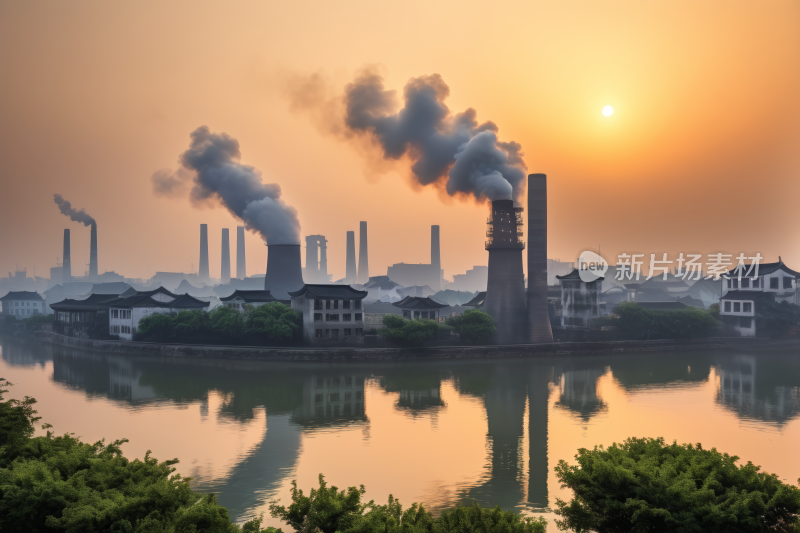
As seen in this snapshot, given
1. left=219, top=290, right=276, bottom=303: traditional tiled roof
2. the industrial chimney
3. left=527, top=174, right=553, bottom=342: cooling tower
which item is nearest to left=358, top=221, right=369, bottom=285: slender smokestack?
the industrial chimney

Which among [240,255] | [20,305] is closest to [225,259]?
[240,255]

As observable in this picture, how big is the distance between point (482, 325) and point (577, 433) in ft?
54.7

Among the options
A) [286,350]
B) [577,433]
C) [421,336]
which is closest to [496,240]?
[421,336]

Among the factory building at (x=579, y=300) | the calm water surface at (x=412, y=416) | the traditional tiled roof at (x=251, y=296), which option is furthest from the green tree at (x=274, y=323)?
the factory building at (x=579, y=300)

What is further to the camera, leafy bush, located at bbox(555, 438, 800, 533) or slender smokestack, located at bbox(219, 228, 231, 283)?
slender smokestack, located at bbox(219, 228, 231, 283)

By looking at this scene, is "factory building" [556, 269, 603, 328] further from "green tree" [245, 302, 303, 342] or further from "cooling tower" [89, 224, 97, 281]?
"cooling tower" [89, 224, 97, 281]

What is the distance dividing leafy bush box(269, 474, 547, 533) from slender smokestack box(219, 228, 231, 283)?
87437 mm

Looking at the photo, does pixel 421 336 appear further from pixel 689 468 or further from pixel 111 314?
pixel 689 468

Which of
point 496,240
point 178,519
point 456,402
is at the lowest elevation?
point 456,402

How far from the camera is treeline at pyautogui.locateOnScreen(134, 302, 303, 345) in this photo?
104 feet

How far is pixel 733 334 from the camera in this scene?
122 ft

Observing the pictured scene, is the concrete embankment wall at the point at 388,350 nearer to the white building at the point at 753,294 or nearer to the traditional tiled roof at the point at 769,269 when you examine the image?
the white building at the point at 753,294

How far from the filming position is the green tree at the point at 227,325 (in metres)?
32.6

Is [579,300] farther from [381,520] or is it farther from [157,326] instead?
[381,520]
